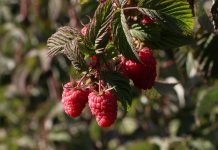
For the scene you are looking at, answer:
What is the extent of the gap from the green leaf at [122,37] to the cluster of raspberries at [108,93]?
0.02 m

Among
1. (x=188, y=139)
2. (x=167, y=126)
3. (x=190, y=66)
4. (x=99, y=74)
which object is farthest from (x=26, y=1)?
(x=99, y=74)

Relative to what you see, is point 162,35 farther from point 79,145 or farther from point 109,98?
point 79,145

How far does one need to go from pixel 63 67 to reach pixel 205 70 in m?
1.61

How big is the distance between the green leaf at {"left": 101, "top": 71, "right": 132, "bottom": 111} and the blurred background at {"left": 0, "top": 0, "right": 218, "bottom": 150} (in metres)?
0.47

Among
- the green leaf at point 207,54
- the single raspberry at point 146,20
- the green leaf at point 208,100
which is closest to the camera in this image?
the single raspberry at point 146,20

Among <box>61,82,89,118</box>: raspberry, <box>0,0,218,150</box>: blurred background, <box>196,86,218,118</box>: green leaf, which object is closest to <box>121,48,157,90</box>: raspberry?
<box>61,82,89,118</box>: raspberry

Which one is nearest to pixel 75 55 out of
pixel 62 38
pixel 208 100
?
pixel 62 38

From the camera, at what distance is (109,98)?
1262 millimetres

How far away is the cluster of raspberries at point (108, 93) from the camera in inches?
49.0

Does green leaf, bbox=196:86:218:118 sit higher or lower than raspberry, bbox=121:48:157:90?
lower

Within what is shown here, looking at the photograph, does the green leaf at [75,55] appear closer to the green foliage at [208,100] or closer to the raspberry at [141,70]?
the raspberry at [141,70]

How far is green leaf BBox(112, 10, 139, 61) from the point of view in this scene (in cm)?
122

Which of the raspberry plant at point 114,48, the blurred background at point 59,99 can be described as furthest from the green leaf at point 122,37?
the blurred background at point 59,99

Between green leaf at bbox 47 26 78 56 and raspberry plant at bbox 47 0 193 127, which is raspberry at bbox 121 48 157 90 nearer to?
raspberry plant at bbox 47 0 193 127
